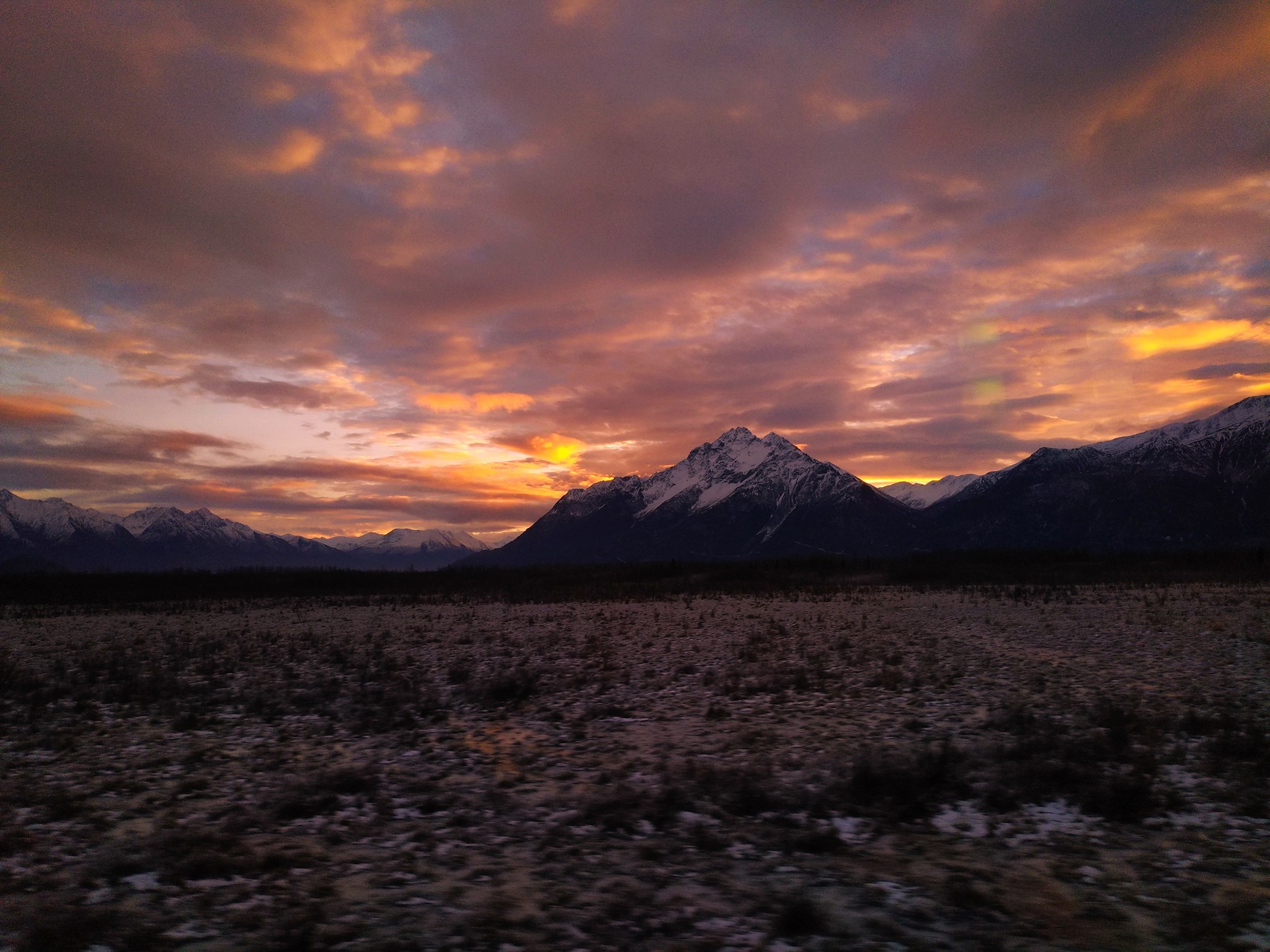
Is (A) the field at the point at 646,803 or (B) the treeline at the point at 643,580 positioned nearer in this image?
(A) the field at the point at 646,803

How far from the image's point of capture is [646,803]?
367 inches

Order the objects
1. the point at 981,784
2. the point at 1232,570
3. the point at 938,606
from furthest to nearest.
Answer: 1. the point at 1232,570
2. the point at 938,606
3. the point at 981,784

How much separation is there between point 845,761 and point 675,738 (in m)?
3.22

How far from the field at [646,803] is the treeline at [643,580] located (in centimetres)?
3634

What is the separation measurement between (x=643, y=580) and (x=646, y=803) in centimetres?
7776

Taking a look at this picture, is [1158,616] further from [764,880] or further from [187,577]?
[187,577]

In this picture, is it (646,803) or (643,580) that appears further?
(643,580)

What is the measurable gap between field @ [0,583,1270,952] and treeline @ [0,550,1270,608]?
36.3m

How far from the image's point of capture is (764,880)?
279 inches

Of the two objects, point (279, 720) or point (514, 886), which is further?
point (279, 720)

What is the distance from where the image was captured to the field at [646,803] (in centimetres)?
614

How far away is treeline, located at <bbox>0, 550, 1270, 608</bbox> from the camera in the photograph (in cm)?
6062

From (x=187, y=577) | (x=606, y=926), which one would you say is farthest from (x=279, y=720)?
(x=187, y=577)

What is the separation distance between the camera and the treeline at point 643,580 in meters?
60.6
